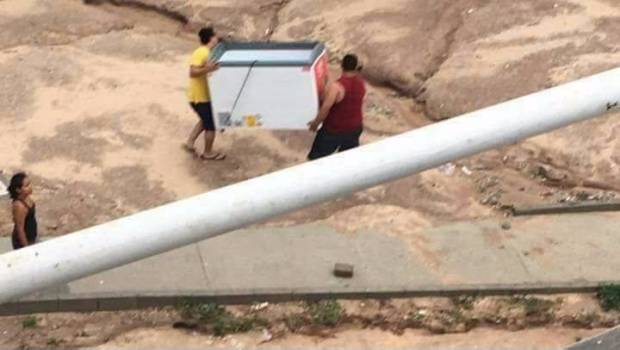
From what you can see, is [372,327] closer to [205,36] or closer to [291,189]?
[205,36]

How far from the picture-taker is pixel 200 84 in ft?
34.8

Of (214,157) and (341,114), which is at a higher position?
(341,114)

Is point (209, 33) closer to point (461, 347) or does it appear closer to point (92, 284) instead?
point (92, 284)

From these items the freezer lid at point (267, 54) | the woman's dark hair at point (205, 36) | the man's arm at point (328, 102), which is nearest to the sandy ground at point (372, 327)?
the man's arm at point (328, 102)

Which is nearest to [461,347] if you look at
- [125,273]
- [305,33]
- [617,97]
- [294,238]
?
[294,238]

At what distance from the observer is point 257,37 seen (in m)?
14.4

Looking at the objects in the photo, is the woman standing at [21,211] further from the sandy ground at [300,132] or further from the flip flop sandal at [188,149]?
the flip flop sandal at [188,149]

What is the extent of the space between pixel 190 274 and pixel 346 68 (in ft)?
8.15

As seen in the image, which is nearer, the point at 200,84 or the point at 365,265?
the point at 365,265

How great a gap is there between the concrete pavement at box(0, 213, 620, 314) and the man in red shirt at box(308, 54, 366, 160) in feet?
2.74

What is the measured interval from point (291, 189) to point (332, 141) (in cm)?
740

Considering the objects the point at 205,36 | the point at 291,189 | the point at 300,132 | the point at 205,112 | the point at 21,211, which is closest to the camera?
the point at 291,189

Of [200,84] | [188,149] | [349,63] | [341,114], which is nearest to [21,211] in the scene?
[200,84]

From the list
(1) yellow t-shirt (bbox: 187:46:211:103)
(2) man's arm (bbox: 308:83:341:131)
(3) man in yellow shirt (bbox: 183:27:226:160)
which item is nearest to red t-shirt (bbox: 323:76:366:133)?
(2) man's arm (bbox: 308:83:341:131)
